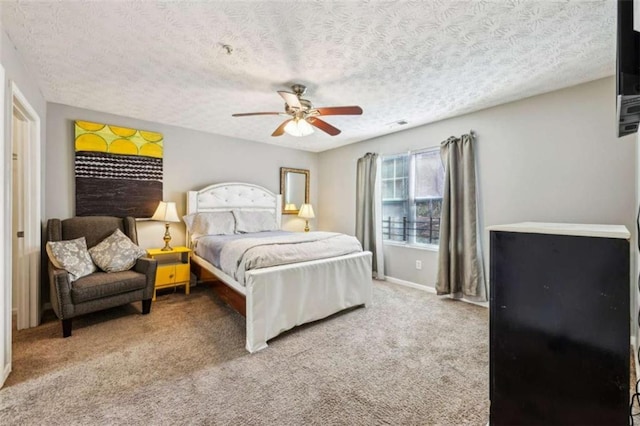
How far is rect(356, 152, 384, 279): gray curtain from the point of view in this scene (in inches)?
177

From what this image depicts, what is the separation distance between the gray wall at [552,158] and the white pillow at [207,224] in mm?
2931

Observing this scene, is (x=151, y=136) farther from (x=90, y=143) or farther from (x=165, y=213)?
(x=165, y=213)

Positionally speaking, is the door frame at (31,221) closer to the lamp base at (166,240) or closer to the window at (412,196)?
the lamp base at (166,240)

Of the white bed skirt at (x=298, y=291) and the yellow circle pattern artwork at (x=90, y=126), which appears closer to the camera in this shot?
the white bed skirt at (x=298, y=291)

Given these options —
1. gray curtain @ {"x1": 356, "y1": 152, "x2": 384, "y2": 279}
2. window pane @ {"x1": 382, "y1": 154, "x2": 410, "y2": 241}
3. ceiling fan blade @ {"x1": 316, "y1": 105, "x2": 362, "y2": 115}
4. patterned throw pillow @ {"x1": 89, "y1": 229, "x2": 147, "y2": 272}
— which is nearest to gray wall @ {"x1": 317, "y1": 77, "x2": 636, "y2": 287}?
window pane @ {"x1": 382, "y1": 154, "x2": 410, "y2": 241}

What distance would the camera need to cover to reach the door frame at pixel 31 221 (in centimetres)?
260

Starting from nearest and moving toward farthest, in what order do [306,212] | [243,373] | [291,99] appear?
[243,373], [291,99], [306,212]

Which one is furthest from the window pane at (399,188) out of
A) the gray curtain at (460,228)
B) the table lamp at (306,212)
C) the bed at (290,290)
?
the table lamp at (306,212)

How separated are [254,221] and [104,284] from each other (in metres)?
2.13

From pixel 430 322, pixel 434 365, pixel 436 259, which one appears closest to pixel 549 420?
pixel 434 365

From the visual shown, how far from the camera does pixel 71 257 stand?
2.66 meters

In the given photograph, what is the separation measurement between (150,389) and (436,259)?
3416mm

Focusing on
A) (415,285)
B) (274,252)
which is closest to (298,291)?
(274,252)

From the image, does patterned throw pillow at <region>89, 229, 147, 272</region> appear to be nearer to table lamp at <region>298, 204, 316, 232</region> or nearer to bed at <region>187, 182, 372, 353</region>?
bed at <region>187, 182, 372, 353</region>
